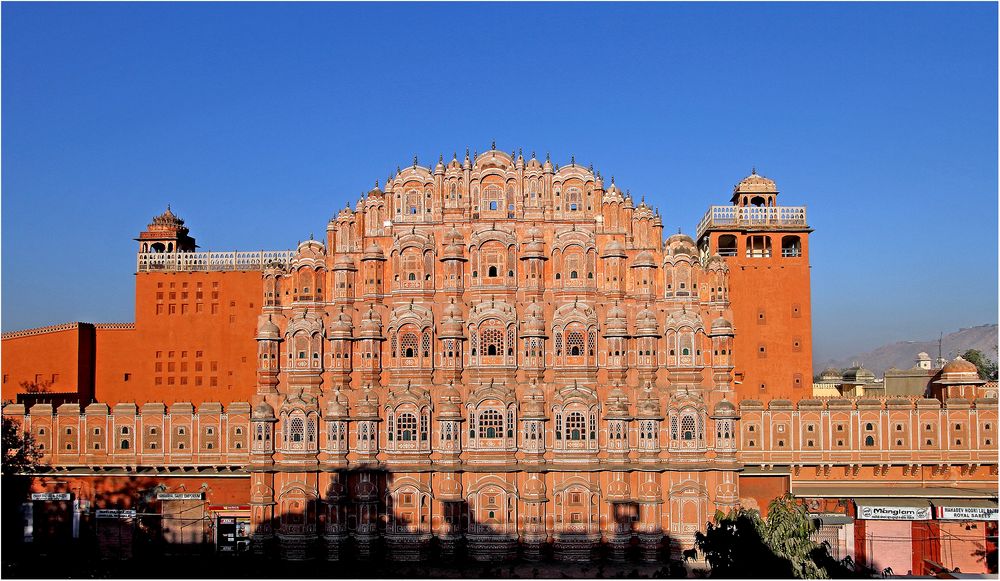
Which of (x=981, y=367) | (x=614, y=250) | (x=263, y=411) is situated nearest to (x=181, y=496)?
(x=263, y=411)

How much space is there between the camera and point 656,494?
39875mm

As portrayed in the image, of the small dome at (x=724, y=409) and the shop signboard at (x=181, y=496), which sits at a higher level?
the small dome at (x=724, y=409)

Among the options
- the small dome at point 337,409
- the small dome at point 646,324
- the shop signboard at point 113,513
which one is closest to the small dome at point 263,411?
the small dome at point 337,409

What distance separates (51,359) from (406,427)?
23.7 m

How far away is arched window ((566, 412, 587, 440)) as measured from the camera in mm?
40219

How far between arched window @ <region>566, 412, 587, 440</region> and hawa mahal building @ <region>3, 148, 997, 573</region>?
4.1 inches

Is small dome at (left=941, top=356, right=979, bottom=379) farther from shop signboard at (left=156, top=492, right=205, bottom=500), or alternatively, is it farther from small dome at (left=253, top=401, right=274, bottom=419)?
shop signboard at (left=156, top=492, right=205, bottom=500)

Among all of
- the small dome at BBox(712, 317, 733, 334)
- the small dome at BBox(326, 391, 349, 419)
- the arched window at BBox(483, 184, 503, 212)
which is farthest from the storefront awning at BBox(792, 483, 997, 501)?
the small dome at BBox(326, 391, 349, 419)

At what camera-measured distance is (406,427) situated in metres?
40.5

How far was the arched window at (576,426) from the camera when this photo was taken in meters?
40.2

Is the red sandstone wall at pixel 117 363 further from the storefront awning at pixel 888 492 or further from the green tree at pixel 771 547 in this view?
the storefront awning at pixel 888 492

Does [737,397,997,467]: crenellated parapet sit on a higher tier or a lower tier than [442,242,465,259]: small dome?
lower

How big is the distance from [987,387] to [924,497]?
32.2 feet

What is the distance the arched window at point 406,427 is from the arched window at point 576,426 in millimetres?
7158
